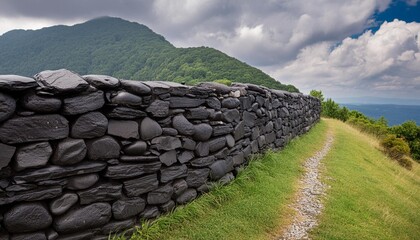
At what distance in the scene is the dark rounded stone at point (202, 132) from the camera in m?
4.48

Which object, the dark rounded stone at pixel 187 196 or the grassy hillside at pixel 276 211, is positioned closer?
the grassy hillside at pixel 276 211

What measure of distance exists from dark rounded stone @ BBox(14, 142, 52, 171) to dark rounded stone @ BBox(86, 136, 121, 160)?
422mm

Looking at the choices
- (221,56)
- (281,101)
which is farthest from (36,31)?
(281,101)

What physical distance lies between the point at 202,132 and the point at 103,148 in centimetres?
182

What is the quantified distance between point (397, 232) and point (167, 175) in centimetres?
433

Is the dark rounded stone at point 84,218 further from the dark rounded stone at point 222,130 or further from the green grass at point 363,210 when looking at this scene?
the green grass at point 363,210

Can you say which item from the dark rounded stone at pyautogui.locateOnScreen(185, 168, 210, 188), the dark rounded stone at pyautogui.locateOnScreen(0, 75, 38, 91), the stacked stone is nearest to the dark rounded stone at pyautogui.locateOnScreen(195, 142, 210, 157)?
the stacked stone

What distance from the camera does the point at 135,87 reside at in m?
3.43

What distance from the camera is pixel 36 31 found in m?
96.6

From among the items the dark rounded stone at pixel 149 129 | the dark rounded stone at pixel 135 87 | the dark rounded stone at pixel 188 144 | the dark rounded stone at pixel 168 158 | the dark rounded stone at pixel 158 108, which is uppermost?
the dark rounded stone at pixel 135 87

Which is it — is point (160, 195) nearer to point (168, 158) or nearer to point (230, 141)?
point (168, 158)

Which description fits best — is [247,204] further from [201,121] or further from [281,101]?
[281,101]

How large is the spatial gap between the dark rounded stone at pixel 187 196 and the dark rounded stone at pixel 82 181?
1.52 meters

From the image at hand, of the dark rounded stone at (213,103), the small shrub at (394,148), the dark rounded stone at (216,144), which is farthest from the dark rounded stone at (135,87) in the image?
the small shrub at (394,148)
